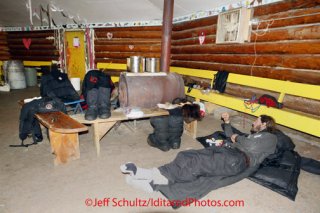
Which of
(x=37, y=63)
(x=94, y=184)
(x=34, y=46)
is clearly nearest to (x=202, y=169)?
(x=94, y=184)

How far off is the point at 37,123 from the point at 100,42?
7623mm

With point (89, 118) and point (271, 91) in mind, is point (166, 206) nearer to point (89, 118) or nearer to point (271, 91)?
point (89, 118)

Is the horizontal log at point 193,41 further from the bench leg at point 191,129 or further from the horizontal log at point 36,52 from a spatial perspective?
the horizontal log at point 36,52

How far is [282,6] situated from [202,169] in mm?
4342

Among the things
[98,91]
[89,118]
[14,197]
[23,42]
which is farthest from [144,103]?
[23,42]

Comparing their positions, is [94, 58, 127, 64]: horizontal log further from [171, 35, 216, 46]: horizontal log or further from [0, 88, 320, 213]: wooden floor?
[0, 88, 320, 213]: wooden floor

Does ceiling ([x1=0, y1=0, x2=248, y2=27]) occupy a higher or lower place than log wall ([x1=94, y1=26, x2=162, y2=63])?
higher

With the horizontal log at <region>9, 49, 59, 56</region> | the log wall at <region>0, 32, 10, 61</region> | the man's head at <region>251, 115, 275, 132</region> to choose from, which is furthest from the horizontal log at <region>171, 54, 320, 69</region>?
the log wall at <region>0, 32, 10, 61</region>

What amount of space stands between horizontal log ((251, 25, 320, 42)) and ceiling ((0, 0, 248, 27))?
2.03 metres

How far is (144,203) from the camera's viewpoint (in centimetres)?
301

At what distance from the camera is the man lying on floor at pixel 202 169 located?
128 inches

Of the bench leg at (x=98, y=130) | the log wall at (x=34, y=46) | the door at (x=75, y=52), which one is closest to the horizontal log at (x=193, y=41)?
the bench leg at (x=98, y=130)

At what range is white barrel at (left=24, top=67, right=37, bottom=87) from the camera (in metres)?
11.8

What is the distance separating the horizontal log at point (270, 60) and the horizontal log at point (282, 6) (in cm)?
104
